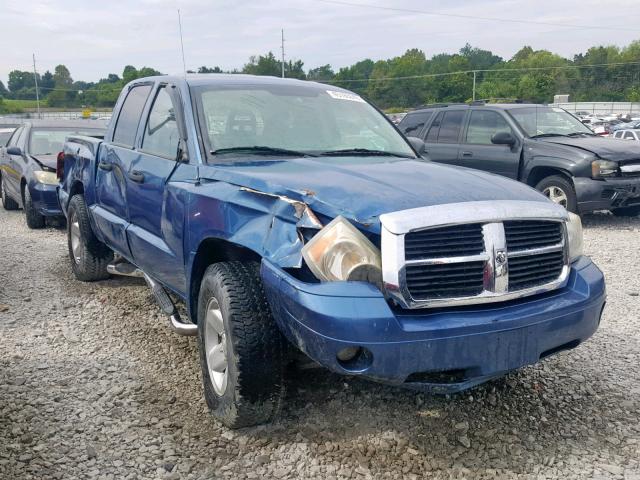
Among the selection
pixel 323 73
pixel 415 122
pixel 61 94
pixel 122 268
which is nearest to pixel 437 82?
pixel 323 73

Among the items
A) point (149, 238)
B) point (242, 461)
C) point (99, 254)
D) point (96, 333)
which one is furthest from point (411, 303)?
point (99, 254)

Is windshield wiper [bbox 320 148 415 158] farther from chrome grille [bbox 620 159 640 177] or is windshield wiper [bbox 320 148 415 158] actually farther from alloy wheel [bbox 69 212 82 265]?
chrome grille [bbox 620 159 640 177]

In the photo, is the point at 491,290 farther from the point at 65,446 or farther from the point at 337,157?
the point at 65,446

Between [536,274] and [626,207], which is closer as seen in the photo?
[536,274]

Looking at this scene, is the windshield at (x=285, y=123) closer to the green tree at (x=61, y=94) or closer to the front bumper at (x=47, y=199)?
the front bumper at (x=47, y=199)

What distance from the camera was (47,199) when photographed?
8891 millimetres

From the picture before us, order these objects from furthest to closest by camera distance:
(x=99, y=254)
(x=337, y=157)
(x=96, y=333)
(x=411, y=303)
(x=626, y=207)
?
(x=626, y=207)
(x=99, y=254)
(x=96, y=333)
(x=337, y=157)
(x=411, y=303)

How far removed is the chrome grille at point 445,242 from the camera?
2.63 meters

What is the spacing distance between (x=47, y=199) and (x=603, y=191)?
7.70 m

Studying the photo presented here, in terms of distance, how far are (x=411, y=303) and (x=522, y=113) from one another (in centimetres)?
790

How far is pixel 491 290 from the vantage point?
2.74m

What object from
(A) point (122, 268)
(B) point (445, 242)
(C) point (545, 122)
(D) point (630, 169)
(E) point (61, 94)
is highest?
(E) point (61, 94)

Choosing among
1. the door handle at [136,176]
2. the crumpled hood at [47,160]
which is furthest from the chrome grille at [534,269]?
the crumpled hood at [47,160]

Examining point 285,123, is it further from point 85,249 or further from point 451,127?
point 451,127
